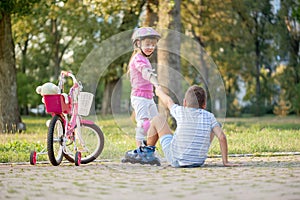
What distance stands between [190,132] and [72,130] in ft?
6.70

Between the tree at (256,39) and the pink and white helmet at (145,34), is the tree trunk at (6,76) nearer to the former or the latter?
the pink and white helmet at (145,34)

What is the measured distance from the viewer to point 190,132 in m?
8.21

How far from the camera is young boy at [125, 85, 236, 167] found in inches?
323

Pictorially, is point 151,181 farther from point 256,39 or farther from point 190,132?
point 256,39

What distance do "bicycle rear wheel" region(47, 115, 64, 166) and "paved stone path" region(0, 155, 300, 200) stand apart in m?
0.13

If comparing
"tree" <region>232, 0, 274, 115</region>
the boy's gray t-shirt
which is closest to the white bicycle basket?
the boy's gray t-shirt

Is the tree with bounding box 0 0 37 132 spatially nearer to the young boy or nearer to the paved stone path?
the paved stone path

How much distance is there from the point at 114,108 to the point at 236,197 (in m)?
4.21

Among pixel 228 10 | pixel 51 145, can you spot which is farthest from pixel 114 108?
pixel 228 10

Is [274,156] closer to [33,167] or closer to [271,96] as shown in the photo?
[33,167]

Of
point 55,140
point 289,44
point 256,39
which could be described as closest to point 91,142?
point 55,140

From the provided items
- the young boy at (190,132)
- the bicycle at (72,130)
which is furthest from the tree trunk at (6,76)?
the young boy at (190,132)

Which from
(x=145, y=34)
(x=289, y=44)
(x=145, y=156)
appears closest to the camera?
(x=145, y=156)

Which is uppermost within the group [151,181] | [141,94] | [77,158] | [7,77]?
[7,77]
